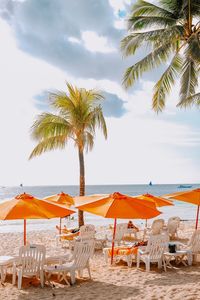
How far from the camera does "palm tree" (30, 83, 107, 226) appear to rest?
1656cm

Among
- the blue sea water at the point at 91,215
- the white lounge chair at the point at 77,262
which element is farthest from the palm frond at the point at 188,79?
the blue sea water at the point at 91,215

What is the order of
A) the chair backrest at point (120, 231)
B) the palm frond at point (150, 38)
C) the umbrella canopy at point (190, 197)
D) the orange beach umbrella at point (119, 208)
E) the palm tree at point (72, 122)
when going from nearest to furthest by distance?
1. the orange beach umbrella at point (119, 208)
2. the umbrella canopy at point (190, 197)
3. the chair backrest at point (120, 231)
4. the palm frond at point (150, 38)
5. the palm tree at point (72, 122)

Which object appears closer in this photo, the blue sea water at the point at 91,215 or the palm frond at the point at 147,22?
the palm frond at the point at 147,22

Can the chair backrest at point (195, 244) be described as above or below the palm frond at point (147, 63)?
below

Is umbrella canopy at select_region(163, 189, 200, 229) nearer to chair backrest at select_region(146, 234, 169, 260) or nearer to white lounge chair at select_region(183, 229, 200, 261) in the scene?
white lounge chair at select_region(183, 229, 200, 261)

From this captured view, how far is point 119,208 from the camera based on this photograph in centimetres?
905

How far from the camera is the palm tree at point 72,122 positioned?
16562 millimetres

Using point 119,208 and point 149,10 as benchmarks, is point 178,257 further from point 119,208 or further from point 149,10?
point 149,10

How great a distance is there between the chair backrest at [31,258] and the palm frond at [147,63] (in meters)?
10.4

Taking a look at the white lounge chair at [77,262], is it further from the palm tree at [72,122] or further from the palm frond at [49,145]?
the palm frond at [49,145]

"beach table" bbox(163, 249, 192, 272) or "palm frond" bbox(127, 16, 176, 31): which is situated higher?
"palm frond" bbox(127, 16, 176, 31)

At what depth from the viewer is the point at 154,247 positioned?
9250 millimetres

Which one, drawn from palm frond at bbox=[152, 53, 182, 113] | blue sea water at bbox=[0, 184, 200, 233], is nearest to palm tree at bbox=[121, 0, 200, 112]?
palm frond at bbox=[152, 53, 182, 113]

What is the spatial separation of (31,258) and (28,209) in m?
1.03
